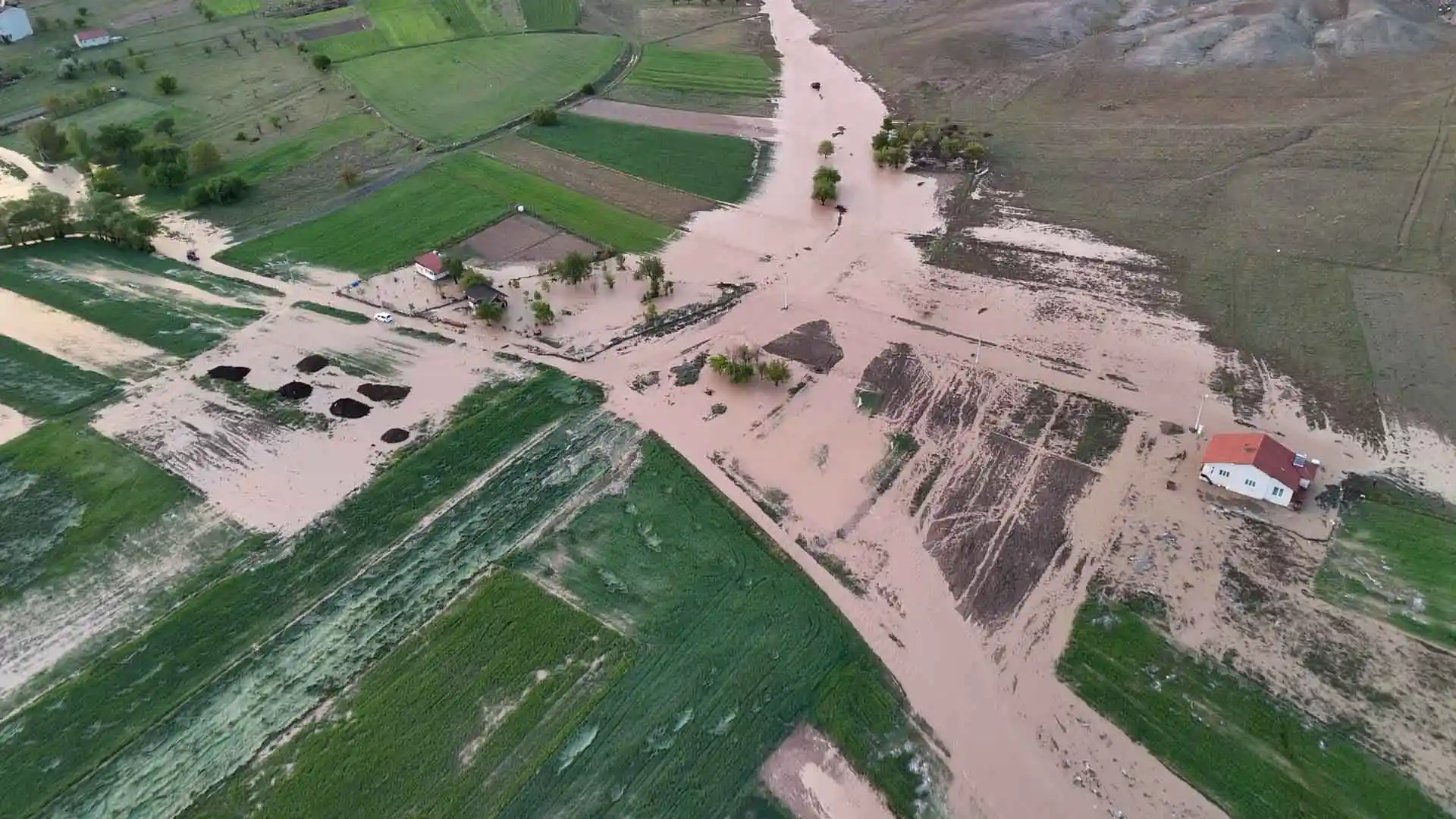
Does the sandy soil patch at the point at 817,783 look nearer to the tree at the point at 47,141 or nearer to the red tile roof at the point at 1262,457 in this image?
the red tile roof at the point at 1262,457

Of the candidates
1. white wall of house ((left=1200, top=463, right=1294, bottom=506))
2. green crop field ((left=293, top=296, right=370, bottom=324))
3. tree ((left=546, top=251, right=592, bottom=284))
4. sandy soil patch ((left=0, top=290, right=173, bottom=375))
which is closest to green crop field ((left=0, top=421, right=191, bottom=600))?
sandy soil patch ((left=0, top=290, right=173, bottom=375))

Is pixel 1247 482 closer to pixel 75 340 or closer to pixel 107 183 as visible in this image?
pixel 75 340

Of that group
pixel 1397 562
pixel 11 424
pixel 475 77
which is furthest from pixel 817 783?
pixel 475 77

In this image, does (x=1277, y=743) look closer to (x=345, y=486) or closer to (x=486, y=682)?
(x=486, y=682)

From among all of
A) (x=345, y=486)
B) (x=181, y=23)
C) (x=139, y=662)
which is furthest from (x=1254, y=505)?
(x=181, y=23)

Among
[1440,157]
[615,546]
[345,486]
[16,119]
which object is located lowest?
[1440,157]

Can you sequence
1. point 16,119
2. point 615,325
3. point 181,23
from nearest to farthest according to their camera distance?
point 615,325
point 16,119
point 181,23
